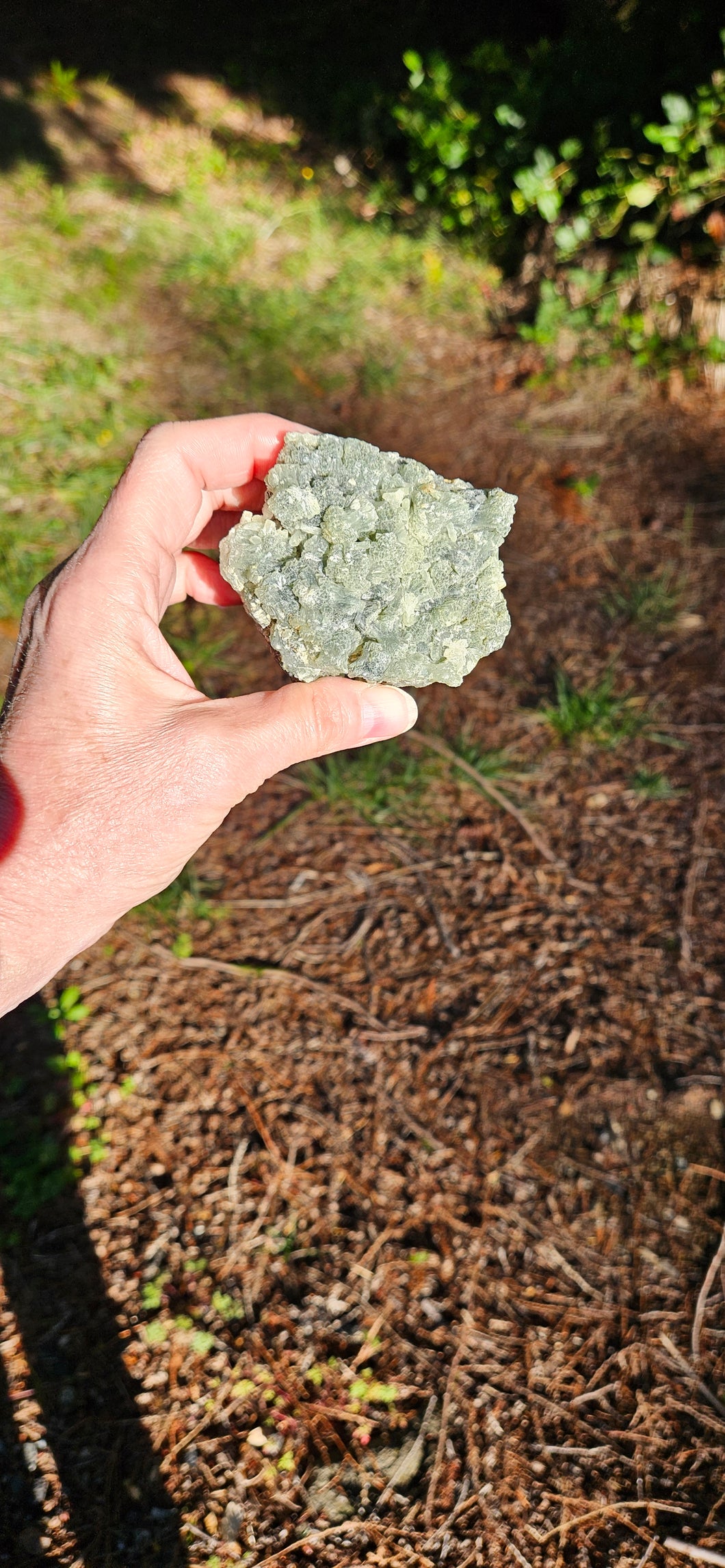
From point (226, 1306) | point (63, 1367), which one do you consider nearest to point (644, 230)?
point (226, 1306)

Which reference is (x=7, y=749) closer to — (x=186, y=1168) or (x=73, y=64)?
(x=186, y=1168)

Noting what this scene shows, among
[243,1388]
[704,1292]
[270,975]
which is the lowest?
[704,1292]

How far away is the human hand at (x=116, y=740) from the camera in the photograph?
186cm

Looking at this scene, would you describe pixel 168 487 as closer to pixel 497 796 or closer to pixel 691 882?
pixel 497 796

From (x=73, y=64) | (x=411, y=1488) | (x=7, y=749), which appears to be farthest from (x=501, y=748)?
(x=73, y=64)

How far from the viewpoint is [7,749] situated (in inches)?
75.9

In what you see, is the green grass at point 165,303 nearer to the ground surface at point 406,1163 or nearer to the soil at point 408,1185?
the ground surface at point 406,1163

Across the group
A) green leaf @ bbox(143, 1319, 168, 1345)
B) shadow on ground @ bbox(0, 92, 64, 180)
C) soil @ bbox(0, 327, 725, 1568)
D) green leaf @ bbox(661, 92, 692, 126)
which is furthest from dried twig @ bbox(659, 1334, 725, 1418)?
shadow on ground @ bbox(0, 92, 64, 180)

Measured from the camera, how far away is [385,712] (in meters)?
2.01

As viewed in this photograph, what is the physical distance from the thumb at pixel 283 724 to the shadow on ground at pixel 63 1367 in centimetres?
116

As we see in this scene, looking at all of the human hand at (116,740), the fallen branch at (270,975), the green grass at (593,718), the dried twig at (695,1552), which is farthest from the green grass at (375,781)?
the dried twig at (695,1552)

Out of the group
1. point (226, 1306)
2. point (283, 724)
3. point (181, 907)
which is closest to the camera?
point (283, 724)

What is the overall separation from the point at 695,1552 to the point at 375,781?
7.04 ft

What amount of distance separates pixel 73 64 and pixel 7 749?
6.39 metres
